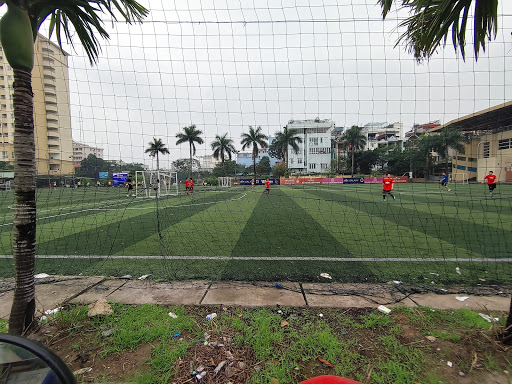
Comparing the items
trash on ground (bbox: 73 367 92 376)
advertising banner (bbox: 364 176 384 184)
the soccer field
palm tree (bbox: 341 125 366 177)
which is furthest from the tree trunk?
palm tree (bbox: 341 125 366 177)

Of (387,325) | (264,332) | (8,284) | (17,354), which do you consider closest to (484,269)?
(387,325)

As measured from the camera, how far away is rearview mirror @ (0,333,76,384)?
3.44 feet

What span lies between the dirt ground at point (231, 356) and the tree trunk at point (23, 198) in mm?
354

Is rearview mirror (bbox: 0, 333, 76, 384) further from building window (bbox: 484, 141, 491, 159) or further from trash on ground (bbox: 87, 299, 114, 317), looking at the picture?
building window (bbox: 484, 141, 491, 159)

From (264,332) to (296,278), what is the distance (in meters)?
1.61

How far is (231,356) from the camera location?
204cm

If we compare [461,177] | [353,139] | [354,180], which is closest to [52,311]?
[461,177]

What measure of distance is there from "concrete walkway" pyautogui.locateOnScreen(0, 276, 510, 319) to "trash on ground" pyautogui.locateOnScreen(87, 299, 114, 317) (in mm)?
242

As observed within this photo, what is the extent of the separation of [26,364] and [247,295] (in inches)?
91.2

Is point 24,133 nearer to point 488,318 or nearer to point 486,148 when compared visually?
point 488,318

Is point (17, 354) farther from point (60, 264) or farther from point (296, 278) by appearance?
point (60, 264)

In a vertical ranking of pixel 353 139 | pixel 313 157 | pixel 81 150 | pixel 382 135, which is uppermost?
pixel 382 135

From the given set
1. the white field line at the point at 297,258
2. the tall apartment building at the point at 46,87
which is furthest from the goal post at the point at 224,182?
the white field line at the point at 297,258

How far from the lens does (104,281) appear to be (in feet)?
11.9
